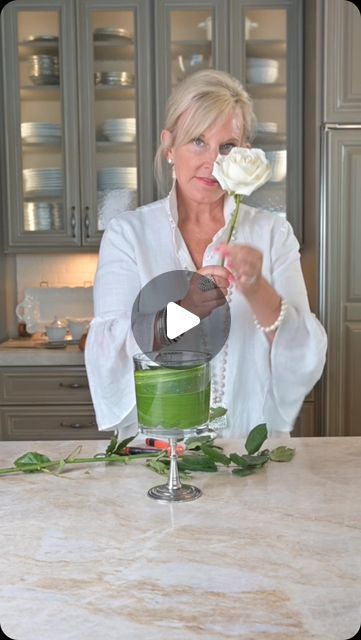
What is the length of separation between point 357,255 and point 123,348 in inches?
67.9

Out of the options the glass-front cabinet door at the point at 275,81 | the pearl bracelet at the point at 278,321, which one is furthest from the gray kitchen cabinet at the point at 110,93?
the pearl bracelet at the point at 278,321

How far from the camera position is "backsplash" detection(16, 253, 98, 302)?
3912 mm

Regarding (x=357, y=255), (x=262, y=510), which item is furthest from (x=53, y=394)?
(x=262, y=510)

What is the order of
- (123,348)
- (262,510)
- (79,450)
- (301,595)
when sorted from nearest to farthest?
1. (301,595)
2. (262,510)
3. (79,450)
4. (123,348)

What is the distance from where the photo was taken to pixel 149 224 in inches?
78.4

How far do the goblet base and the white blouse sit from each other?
1.92ft

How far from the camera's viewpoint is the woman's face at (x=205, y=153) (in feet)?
6.15

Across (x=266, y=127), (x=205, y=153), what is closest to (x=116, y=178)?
(x=266, y=127)

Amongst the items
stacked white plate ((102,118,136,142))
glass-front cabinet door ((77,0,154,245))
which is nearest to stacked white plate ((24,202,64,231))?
glass-front cabinet door ((77,0,154,245))

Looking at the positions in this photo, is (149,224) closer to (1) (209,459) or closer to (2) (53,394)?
(1) (209,459)

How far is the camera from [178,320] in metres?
1.57

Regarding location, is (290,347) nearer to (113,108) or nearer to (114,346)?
(114,346)

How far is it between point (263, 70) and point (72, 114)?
0.91 m

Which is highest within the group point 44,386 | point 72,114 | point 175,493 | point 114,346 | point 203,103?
point 72,114
